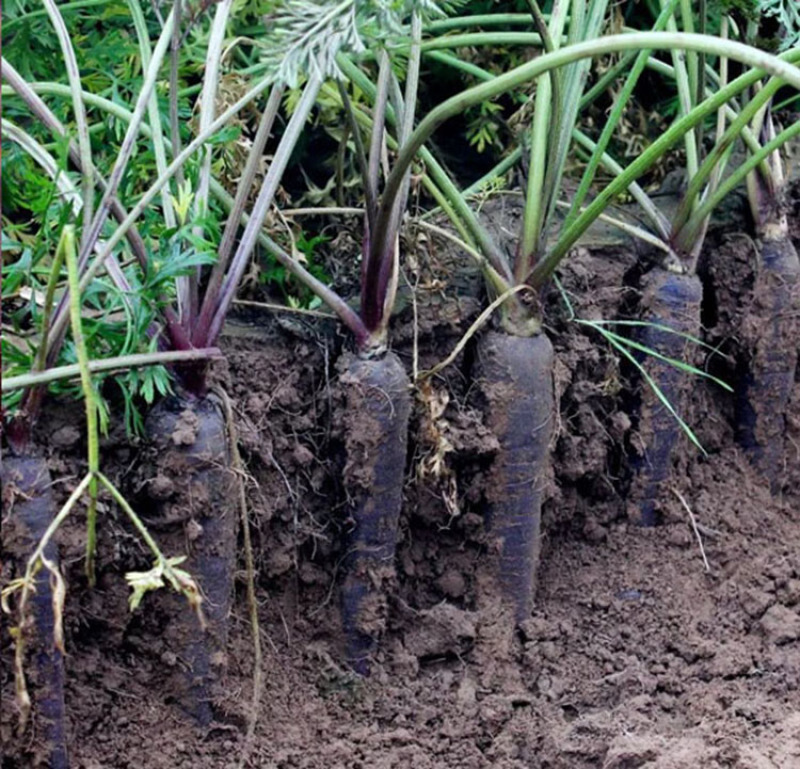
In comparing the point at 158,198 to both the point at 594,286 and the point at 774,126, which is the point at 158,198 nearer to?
the point at 594,286

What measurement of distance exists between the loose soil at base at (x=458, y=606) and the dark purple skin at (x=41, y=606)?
38mm

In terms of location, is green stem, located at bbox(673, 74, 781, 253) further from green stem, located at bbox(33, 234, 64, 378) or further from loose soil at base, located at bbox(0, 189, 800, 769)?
green stem, located at bbox(33, 234, 64, 378)

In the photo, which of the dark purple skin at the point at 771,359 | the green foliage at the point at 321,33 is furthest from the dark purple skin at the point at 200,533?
the dark purple skin at the point at 771,359

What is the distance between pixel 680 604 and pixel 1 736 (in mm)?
1157

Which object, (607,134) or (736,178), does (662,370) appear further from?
(607,134)

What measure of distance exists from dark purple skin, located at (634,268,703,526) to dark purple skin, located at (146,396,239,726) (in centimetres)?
82

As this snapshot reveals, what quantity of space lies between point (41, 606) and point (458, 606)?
2.47 feet

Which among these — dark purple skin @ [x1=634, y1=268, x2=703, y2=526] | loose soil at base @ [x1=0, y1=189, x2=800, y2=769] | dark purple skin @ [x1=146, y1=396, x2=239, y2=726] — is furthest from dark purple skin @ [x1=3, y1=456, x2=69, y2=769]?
dark purple skin @ [x1=634, y1=268, x2=703, y2=526]

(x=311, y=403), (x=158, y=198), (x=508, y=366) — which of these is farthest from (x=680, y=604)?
(x=158, y=198)

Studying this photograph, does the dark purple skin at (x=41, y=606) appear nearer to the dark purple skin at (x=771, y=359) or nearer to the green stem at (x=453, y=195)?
the green stem at (x=453, y=195)

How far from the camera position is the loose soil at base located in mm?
1900

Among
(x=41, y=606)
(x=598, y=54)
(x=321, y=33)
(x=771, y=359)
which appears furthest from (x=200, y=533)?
(x=771, y=359)

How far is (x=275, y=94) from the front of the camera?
5.99ft

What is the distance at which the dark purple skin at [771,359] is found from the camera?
8.13 feet
